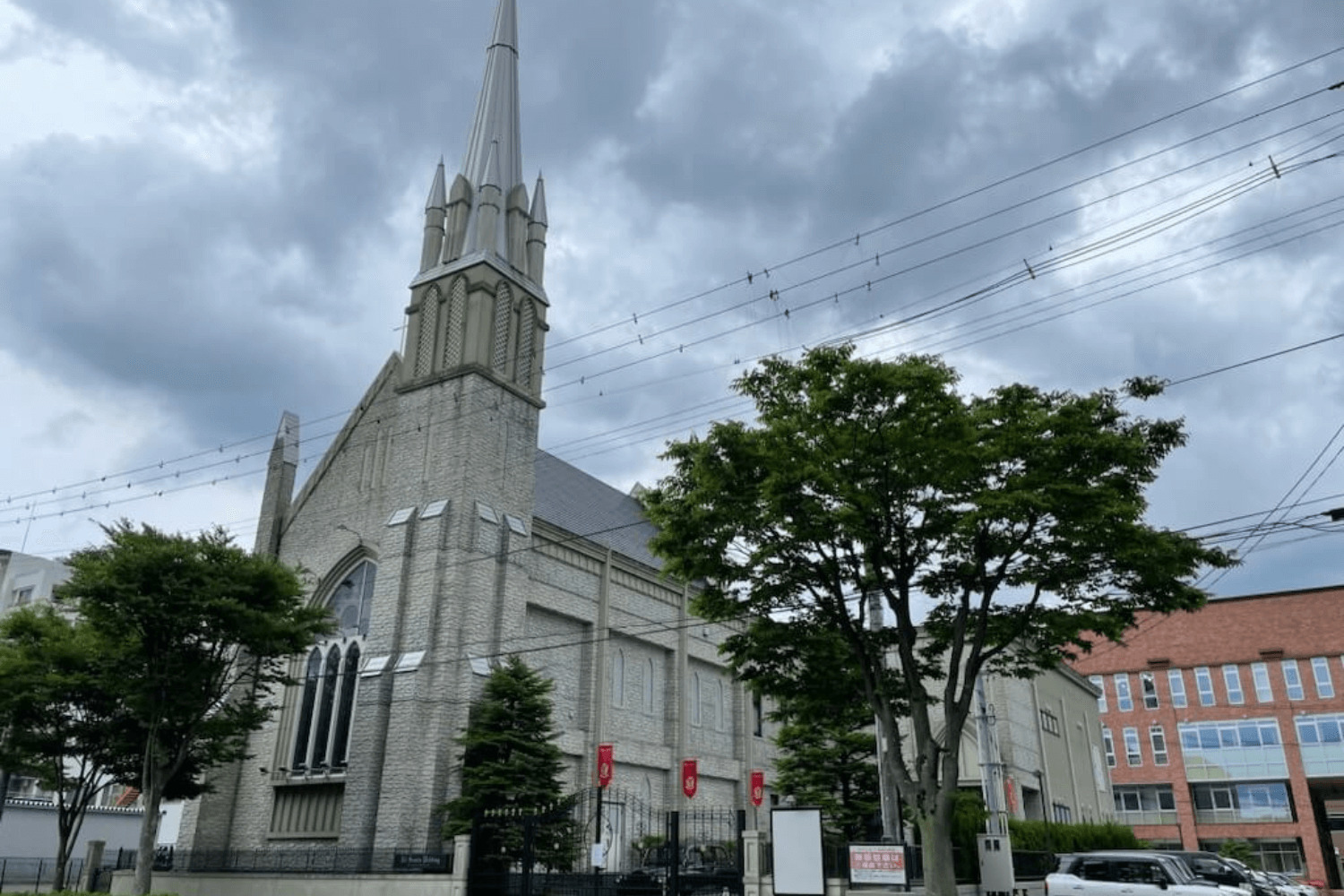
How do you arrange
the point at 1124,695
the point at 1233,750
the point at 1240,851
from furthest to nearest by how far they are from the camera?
the point at 1124,695 → the point at 1233,750 → the point at 1240,851

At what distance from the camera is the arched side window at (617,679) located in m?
34.1

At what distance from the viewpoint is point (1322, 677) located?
58594 mm

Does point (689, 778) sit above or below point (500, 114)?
below

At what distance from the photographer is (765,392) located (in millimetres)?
18234

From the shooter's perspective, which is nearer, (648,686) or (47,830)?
(648,686)

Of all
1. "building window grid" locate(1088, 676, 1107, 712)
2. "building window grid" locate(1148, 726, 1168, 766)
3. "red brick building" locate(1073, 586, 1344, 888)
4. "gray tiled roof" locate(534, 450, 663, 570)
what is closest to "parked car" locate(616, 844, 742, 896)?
"gray tiled roof" locate(534, 450, 663, 570)

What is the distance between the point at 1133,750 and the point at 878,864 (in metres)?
56.8

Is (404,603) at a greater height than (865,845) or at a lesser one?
greater

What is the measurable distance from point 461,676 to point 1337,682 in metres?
55.0

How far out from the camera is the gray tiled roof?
35488 mm

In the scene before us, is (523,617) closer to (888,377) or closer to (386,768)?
(386,768)

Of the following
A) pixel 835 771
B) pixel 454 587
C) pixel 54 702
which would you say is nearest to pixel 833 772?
pixel 835 771

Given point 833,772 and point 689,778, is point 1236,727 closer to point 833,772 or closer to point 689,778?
point 833,772

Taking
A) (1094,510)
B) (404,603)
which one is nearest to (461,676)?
(404,603)
